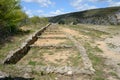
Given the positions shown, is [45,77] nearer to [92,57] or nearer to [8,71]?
[8,71]

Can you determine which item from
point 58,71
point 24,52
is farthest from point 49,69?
point 24,52

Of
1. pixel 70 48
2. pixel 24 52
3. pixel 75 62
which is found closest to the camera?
pixel 75 62

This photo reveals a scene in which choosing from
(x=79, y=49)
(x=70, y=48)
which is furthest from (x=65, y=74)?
(x=70, y=48)

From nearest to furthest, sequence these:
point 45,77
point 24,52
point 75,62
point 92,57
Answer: point 45,77 → point 75,62 → point 92,57 → point 24,52

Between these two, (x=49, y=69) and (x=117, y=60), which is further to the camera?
(x=117, y=60)

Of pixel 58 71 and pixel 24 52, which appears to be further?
pixel 24 52

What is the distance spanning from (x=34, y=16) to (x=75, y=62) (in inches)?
3327

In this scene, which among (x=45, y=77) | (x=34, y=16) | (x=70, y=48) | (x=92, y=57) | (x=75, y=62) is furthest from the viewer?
(x=34, y=16)

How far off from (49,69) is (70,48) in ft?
23.8

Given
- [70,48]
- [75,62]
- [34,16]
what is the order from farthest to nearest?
1. [34,16]
2. [70,48]
3. [75,62]

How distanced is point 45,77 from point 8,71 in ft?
6.03

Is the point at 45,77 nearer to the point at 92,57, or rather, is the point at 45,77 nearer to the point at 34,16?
the point at 92,57

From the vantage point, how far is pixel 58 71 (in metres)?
11.4

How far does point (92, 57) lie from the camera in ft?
50.4
